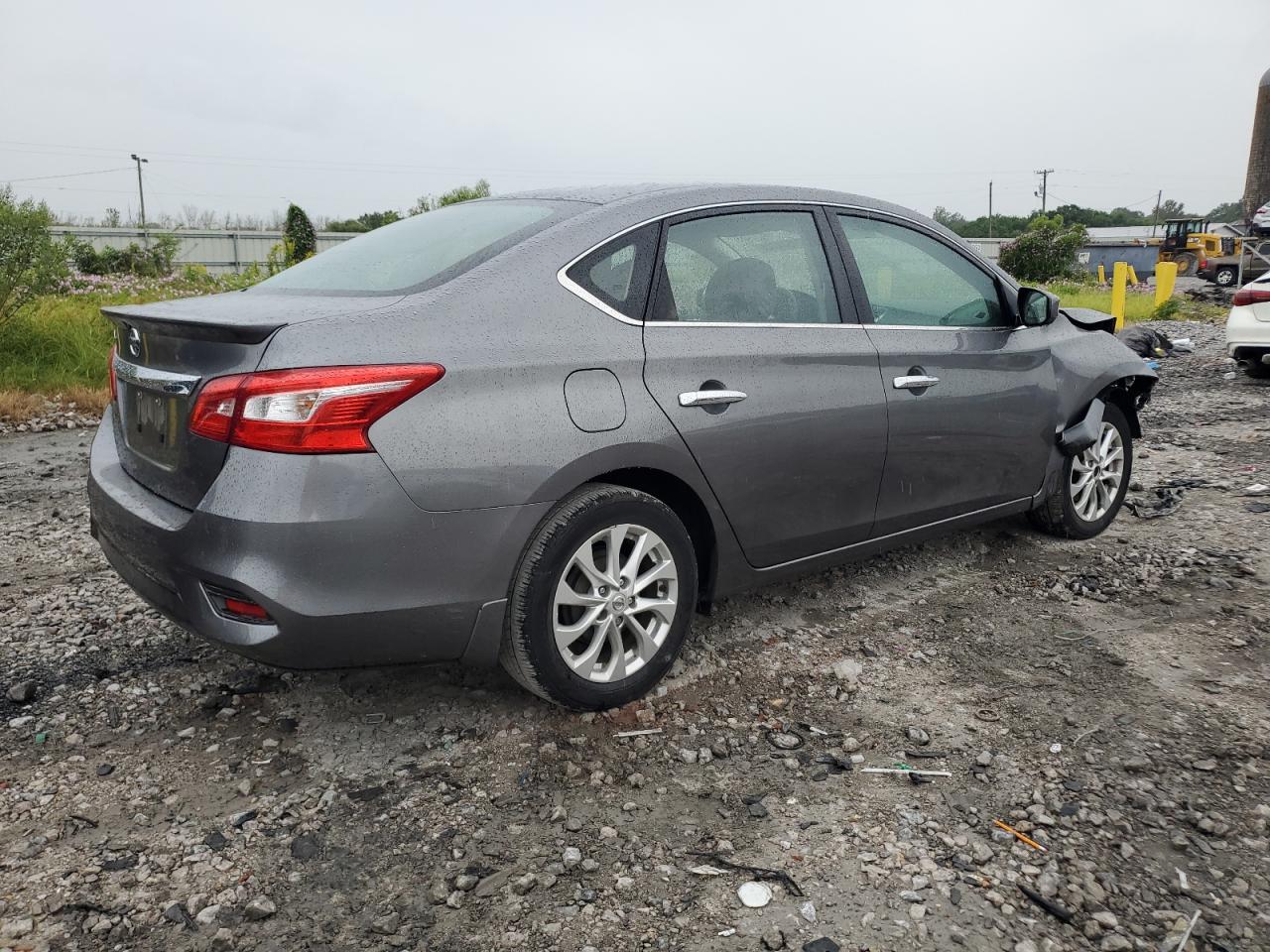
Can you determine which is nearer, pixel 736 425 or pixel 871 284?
pixel 736 425

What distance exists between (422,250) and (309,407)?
950mm

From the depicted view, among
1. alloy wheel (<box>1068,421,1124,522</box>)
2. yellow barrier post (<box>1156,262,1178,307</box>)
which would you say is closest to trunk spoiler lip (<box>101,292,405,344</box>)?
alloy wheel (<box>1068,421,1124,522</box>)

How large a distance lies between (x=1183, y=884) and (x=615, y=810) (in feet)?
4.60

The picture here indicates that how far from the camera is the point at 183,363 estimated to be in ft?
8.89

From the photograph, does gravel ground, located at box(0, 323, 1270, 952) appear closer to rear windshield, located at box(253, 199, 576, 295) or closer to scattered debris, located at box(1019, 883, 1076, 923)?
scattered debris, located at box(1019, 883, 1076, 923)

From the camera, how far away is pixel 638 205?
326 centimetres

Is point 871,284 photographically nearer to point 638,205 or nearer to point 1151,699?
point 638,205

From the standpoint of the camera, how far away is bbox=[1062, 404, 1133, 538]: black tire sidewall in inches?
188

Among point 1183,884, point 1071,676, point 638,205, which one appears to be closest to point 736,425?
point 638,205

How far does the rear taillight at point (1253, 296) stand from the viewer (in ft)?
35.7

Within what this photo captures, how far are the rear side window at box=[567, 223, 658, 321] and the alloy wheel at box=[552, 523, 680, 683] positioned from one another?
70cm

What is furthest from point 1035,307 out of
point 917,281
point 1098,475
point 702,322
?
point 702,322

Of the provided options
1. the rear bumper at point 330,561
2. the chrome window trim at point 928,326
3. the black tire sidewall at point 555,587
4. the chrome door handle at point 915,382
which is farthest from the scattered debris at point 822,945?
the chrome window trim at point 928,326

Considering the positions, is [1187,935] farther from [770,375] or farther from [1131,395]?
[1131,395]
